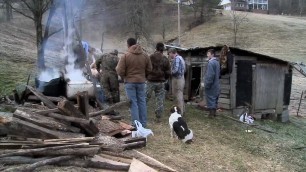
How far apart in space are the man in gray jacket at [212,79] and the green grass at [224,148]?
58 cm

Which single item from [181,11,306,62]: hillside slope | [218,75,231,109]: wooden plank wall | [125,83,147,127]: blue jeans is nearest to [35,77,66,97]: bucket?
[125,83,147,127]: blue jeans

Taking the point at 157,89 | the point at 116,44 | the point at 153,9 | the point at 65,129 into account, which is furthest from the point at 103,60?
the point at 153,9

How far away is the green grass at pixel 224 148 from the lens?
24.4 ft

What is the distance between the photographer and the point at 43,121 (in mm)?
6879

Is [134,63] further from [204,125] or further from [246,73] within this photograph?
[246,73]

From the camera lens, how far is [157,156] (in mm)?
7168

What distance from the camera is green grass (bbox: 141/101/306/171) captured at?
7.43 metres

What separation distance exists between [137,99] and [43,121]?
2305 mm

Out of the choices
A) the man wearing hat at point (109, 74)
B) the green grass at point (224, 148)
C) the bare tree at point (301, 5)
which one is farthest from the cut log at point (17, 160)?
the bare tree at point (301, 5)

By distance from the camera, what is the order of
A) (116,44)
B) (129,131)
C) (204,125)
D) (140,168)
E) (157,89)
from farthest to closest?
1. (116,44)
2. (204,125)
3. (157,89)
4. (129,131)
5. (140,168)

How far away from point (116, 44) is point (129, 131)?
30011mm

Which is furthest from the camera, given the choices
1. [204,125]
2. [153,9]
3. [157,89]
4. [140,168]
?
[153,9]

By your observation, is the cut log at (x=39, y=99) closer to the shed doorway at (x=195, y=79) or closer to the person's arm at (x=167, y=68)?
the person's arm at (x=167, y=68)

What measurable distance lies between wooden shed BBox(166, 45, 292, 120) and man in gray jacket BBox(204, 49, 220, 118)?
2.03 m
